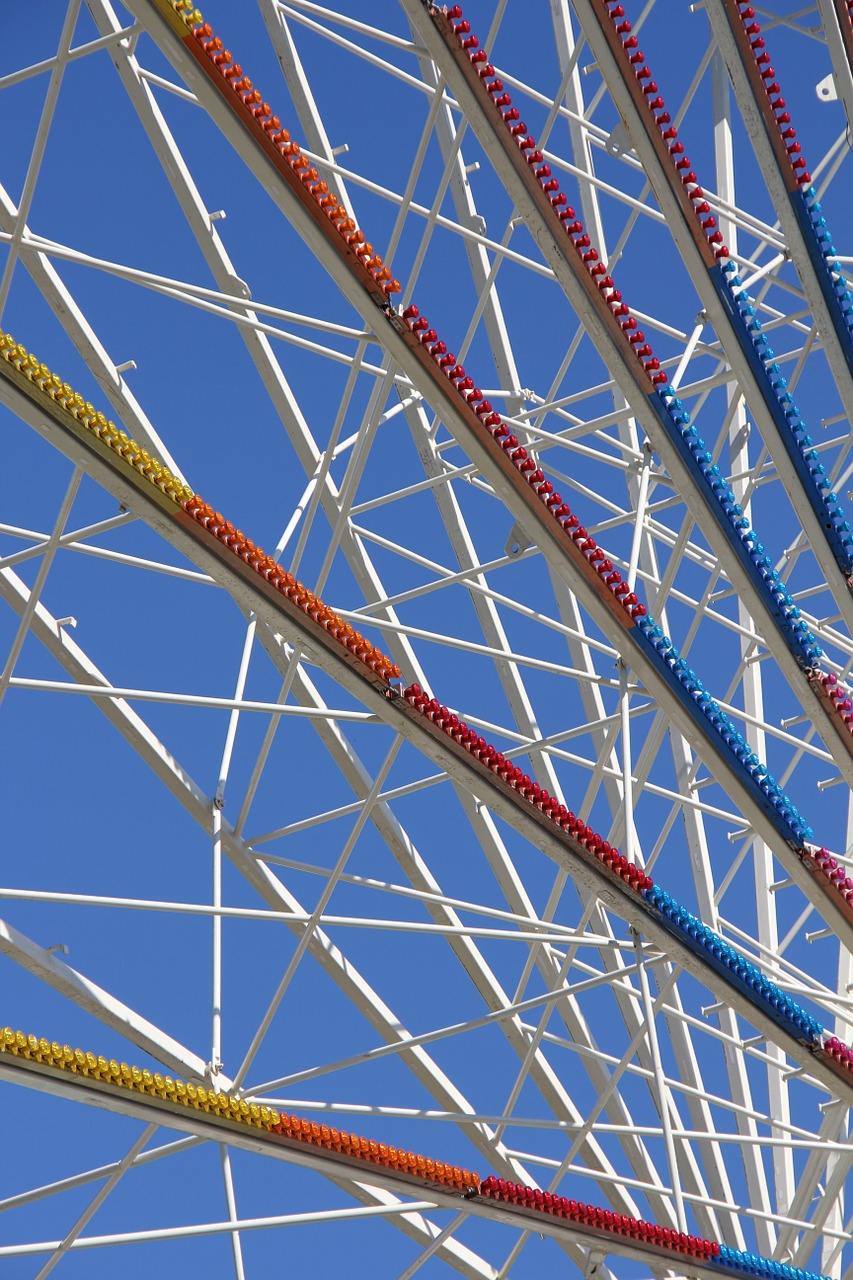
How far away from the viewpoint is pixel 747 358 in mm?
15992

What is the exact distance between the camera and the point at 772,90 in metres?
15.1

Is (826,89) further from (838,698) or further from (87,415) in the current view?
(87,415)

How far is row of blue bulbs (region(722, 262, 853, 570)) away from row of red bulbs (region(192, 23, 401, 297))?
3505 millimetres

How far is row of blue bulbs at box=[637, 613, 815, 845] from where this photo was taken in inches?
659

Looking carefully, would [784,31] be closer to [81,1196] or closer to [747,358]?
[747,358]

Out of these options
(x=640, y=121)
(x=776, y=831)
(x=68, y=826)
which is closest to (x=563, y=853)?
(x=776, y=831)

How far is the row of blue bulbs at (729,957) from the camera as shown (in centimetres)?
1722

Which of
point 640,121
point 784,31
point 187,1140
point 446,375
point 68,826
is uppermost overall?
point 784,31

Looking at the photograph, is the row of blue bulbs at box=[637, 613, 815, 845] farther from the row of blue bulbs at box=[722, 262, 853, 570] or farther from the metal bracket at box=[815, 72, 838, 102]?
the metal bracket at box=[815, 72, 838, 102]

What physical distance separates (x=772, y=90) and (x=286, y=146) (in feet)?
15.0

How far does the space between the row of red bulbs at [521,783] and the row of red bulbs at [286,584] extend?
497 millimetres

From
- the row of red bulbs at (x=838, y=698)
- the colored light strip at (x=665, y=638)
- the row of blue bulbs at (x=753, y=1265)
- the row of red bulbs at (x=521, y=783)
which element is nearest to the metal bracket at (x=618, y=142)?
the colored light strip at (x=665, y=638)

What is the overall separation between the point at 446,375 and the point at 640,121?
278 centimetres

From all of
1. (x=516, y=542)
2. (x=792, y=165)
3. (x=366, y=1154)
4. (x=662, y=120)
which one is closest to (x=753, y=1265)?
(x=366, y=1154)
